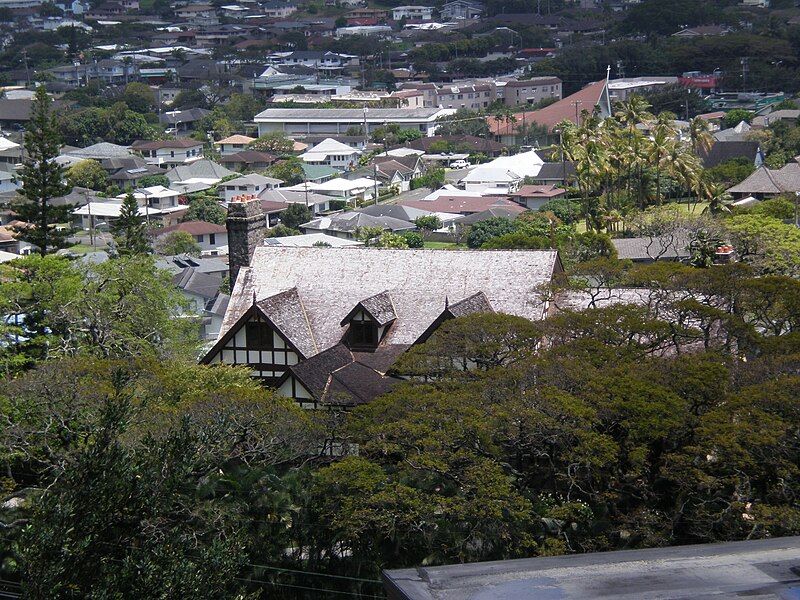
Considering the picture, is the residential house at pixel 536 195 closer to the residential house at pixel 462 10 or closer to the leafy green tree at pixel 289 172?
the leafy green tree at pixel 289 172

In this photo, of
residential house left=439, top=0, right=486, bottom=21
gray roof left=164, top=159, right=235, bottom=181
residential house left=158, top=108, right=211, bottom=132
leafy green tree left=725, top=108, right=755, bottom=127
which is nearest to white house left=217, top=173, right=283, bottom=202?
gray roof left=164, top=159, right=235, bottom=181

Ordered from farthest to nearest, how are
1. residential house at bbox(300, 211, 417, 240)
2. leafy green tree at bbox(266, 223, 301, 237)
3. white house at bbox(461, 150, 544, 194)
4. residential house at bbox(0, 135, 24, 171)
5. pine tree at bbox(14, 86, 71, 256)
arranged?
residential house at bbox(0, 135, 24, 171) → white house at bbox(461, 150, 544, 194) → leafy green tree at bbox(266, 223, 301, 237) → residential house at bbox(300, 211, 417, 240) → pine tree at bbox(14, 86, 71, 256)

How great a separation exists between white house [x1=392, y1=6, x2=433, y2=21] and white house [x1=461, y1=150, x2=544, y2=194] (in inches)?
3604

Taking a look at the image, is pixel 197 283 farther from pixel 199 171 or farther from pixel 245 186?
pixel 199 171

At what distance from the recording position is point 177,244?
181 feet

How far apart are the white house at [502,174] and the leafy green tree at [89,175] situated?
22730 mm

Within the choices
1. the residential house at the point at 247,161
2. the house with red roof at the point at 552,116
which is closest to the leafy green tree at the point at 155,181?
the residential house at the point at 247,161

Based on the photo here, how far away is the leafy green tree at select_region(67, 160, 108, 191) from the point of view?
74.1 m

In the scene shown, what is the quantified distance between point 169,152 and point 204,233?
96.5 ft

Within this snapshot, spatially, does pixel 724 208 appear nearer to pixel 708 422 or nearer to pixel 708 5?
pixel 708 422

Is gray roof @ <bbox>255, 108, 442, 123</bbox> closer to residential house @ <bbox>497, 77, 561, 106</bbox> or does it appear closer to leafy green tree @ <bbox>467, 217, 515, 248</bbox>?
residential house @ <bbox>497, 77, 561, 106</bbox>

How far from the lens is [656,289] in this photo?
20.2 metres

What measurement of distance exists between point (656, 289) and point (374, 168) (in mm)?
53126

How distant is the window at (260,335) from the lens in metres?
21.1
